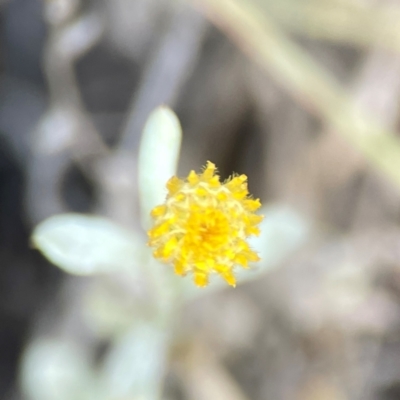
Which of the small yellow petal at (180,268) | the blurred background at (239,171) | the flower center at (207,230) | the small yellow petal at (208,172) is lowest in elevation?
the small yellow petal at (180,268)

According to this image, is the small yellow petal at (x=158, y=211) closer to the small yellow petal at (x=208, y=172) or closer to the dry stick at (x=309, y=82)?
the small yellow petal at (x=208, y=172)

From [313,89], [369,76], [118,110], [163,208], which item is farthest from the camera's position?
[118,110]

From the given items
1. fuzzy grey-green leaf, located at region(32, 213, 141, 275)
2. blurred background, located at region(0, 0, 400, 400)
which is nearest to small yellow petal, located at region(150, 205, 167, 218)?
fuzzy grey-green leaf, located at region(32, 213, 141, 275)

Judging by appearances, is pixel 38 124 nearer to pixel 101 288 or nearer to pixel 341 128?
pixel 101 288

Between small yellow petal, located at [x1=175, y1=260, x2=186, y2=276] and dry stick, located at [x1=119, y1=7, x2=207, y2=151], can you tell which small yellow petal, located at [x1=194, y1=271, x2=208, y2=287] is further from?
dry stick, located at [x1=119, y1=7, x2=207, y2=151]

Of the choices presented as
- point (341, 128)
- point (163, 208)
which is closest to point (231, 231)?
point (163, 208)

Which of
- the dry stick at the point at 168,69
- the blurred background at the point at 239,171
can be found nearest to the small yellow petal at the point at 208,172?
the blurred background at the point at 239,171
